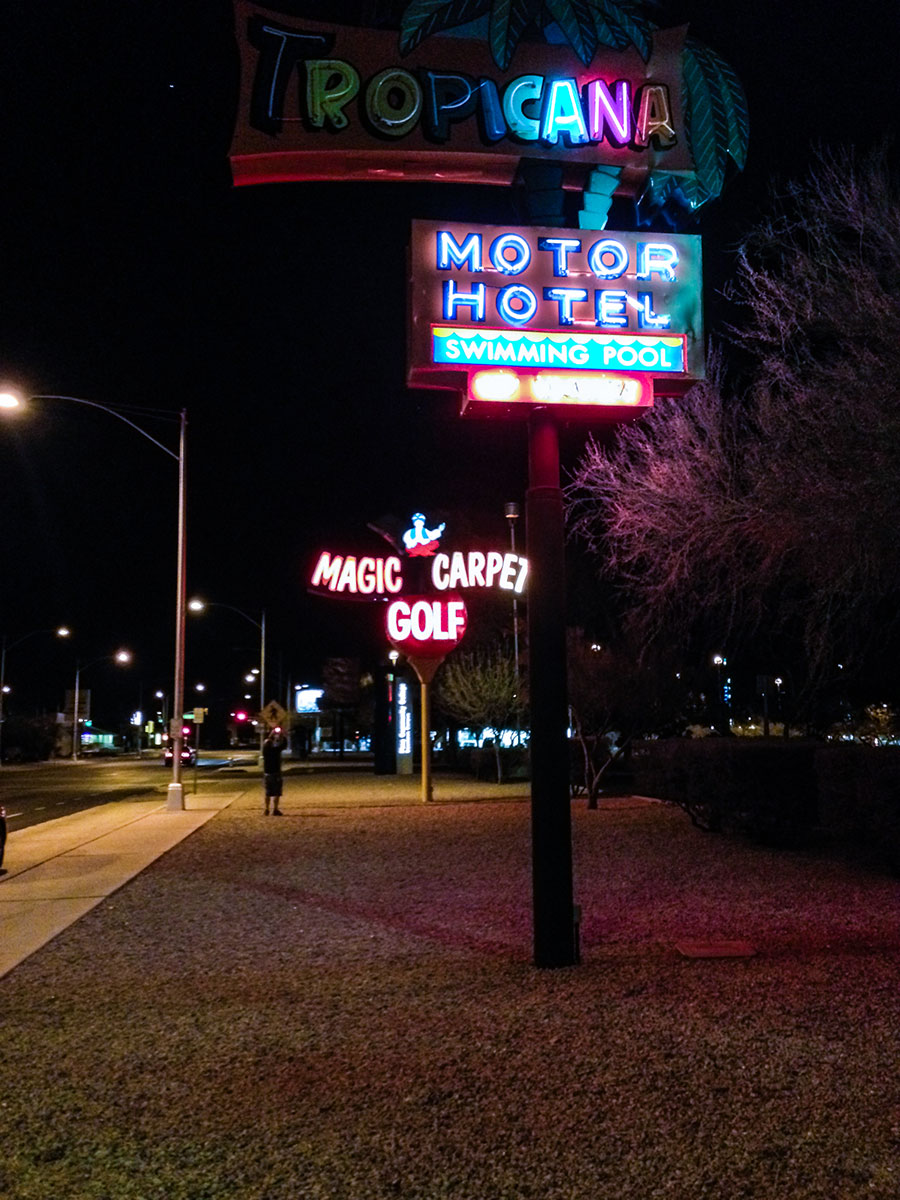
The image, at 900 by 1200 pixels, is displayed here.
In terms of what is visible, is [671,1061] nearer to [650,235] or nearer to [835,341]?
[650,235]

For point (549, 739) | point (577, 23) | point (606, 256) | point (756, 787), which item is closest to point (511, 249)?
point (606, 256)

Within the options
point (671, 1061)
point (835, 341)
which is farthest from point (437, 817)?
point (671, 1061)

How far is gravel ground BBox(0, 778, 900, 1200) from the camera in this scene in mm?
4430

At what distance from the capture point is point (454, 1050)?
5961 millimetres

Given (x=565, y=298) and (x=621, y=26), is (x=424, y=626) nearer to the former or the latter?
Answer: (x=565, y=298)

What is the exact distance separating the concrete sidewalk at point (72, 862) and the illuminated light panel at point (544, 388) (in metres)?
5.71

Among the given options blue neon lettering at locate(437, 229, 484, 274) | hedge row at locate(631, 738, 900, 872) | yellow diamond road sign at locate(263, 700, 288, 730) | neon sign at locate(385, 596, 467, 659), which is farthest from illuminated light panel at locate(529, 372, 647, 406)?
neon sign at locate(385, 596, 467, 659)

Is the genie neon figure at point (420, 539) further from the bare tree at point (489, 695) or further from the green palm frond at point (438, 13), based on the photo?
the green palm frond at point (438, 13)

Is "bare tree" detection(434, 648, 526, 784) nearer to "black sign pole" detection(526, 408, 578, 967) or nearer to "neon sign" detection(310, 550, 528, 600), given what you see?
"neon sign" detection(310, 550, 528, 600)

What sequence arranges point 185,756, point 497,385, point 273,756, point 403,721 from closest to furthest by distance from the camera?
1. point 497,385
2. point 273,756
3. point 185,756
4. point 403,721

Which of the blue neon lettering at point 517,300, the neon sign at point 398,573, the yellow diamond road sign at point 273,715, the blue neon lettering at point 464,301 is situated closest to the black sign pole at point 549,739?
the blue neon lettering at point 517,300

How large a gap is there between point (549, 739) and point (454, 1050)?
255cm

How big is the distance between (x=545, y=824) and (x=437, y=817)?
45.6 ft

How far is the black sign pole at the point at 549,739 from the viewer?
7.80m
